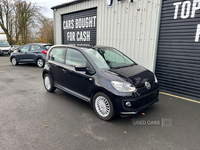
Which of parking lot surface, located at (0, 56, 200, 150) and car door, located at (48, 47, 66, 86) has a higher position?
car door, located at (48, 47, 66, 86)

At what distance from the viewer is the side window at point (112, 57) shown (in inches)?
161

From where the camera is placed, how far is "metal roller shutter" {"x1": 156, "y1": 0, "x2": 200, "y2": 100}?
470 cm

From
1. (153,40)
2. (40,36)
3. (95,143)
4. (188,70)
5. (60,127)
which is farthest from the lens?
(40,36)

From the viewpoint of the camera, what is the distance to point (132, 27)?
6.27 metres

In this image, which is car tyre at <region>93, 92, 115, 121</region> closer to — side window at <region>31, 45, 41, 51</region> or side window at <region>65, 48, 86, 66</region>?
side window at <region>65, 48, 86, 66</region>

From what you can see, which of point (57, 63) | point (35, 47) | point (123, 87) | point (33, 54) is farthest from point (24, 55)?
point (123, 87)

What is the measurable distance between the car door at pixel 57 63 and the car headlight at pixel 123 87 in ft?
6.19

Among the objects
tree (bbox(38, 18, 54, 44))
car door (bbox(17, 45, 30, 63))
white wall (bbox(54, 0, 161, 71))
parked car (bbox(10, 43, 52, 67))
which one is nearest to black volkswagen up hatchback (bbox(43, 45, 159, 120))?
white wall (bbox(54, 0, 161, 71))

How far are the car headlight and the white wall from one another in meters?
3.10

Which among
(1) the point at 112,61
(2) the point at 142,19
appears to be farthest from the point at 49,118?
(2) the point at 142,19

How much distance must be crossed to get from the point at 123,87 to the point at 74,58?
5.54 ft

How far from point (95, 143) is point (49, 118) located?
1.41 m

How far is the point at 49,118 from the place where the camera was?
3.47m

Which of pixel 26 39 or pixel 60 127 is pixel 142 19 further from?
pixel 26 39
